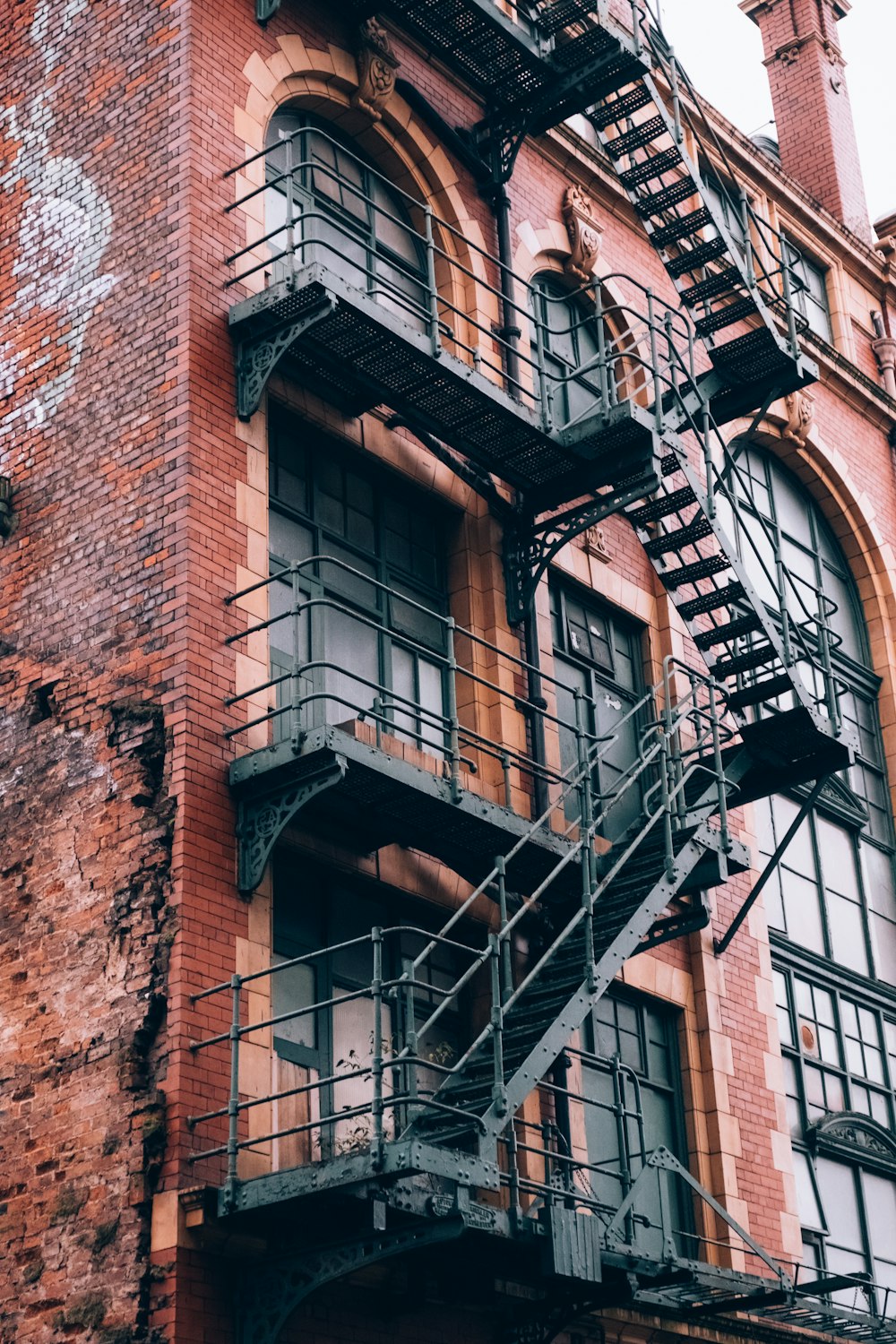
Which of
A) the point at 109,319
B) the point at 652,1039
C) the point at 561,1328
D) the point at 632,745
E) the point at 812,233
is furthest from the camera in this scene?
the point at 812,233

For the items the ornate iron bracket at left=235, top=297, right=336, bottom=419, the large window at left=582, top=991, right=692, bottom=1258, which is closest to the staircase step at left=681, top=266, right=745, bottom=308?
the ornate iron bracket at left=235, top=297, right=336, bottom=419

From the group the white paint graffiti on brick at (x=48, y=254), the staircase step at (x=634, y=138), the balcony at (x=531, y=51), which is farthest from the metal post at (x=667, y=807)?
→ the balcony at (x=531, y=51)

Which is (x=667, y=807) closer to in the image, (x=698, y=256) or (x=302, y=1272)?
(x=302, y=1272)

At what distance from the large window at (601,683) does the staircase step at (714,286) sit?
323 cm

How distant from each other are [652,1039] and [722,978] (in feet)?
3.91

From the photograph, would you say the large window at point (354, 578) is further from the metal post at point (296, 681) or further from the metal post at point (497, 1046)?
the metal post at point (497, 1046)

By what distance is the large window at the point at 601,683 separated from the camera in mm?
18328

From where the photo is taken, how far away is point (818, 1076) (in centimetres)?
2044

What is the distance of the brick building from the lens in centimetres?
1269

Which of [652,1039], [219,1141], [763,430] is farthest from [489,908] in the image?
[763,430]

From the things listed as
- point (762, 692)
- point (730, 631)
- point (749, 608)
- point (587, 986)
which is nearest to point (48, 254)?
point (730, 631)

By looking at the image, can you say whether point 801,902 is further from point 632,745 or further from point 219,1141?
point 219,1141

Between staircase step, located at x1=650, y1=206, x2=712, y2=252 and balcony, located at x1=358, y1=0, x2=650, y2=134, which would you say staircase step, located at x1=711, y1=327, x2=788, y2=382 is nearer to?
staircase step, located at x1=650, y1=206, x2=712, y2=252

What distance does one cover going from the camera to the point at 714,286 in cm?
1916
